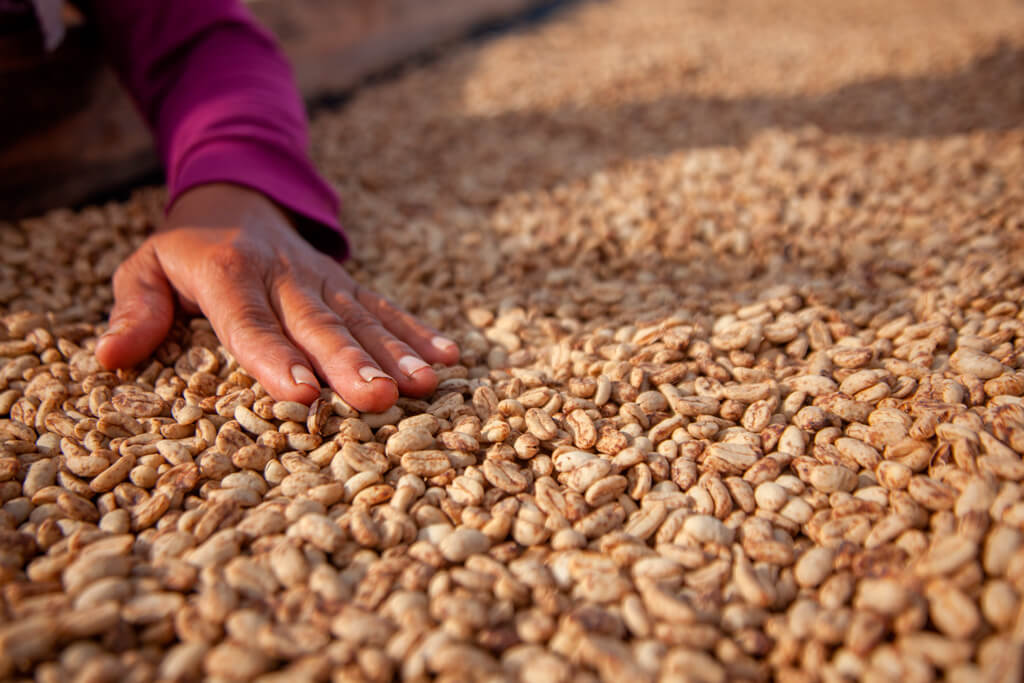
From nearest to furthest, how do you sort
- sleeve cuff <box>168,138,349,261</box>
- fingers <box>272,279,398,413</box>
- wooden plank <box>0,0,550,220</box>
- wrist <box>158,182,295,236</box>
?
fingers <box>272,279,398,413</box> → wrist <box>158,182,295,236</box> → sleeve cuff <box>168,138,349,261</box> → wooden plank <box>0,0,550,220</box>

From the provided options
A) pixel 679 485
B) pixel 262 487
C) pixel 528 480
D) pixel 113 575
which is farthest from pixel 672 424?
pixel 113 575

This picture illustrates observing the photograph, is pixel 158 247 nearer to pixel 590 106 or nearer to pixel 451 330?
pixel 451 330

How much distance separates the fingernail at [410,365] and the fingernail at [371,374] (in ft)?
0.25

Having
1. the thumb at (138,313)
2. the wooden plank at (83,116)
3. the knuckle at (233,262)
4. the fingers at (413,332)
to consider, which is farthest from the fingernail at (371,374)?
the wooden plank at (83,116)

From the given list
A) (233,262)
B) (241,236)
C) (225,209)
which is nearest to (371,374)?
(233,262)

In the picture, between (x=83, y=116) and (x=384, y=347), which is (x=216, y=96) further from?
(x=384, y=347)

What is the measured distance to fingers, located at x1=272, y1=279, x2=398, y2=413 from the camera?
134 centimetres

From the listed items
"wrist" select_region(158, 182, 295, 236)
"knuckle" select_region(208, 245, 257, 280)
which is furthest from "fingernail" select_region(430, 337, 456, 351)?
"wrist" select_region(158, 182, 295, 236)

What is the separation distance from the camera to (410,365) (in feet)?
4.73

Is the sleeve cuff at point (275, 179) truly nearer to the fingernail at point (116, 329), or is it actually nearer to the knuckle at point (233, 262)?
the knuckle at point (233, 262)

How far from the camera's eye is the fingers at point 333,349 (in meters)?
1.34

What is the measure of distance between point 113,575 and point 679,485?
1009mm

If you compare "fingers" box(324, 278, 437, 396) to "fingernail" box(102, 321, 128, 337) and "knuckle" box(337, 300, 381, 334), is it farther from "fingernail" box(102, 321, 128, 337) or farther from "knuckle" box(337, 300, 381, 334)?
"fingernail" box(102, 321, 128, 337)

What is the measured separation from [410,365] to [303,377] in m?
0.23
